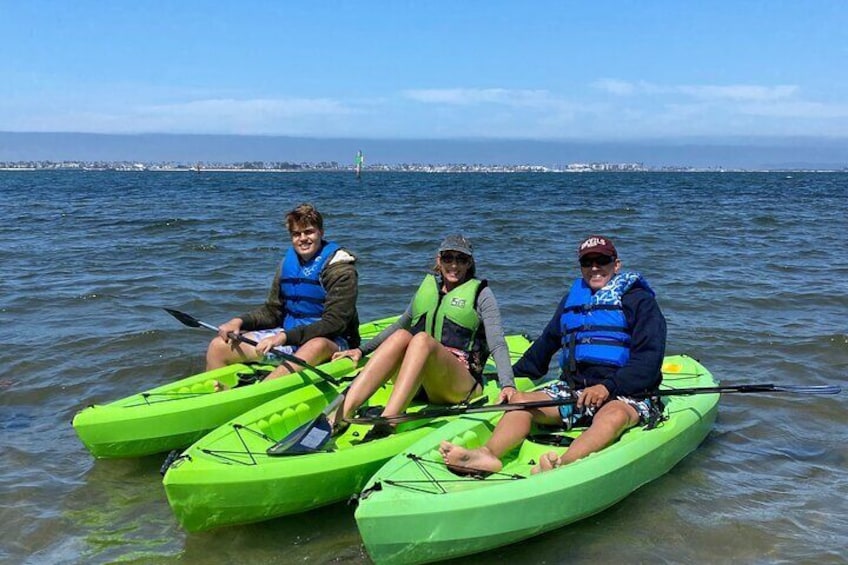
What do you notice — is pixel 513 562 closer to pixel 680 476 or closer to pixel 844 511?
pixel 680 476

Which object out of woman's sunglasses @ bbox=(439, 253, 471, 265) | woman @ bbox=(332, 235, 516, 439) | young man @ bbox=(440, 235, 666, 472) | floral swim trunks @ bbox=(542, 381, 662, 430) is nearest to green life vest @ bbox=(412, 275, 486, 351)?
woman @ bbox=(332, 235, 516, 439)

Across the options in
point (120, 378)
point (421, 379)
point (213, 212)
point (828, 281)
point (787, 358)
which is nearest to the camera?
point (421, 379)

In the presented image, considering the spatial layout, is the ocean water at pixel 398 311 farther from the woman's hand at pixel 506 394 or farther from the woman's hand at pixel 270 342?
the woman's hand at pixel 270 342

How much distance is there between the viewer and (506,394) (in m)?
4.48

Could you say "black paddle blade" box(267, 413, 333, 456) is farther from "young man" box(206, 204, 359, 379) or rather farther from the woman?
"young man" box(206, 204, 359, 379)

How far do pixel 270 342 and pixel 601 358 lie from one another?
7.42 feet

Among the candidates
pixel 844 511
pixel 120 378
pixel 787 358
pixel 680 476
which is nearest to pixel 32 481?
pixel 120 378

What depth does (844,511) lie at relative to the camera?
13.7 ft

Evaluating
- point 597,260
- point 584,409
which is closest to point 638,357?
point 584,409

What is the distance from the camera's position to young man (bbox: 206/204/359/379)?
549cm

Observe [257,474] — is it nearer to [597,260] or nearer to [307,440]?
[307,440]

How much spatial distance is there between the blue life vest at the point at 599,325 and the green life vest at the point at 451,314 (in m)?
0.58

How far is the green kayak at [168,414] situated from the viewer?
461 cm

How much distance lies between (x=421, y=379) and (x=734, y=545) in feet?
6.10
